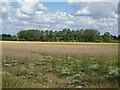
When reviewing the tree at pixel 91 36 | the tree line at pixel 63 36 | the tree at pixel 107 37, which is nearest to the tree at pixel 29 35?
the tree line at pixel 63 36

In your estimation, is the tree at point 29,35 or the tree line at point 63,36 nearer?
the tree line at point 63,36

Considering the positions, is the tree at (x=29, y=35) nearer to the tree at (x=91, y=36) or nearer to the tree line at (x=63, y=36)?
the tree line at (x=63, y=36)

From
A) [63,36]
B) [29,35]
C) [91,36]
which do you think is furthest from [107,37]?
[29,35]

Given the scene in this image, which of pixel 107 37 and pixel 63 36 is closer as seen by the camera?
pixel 107 37

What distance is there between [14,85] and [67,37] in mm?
125702

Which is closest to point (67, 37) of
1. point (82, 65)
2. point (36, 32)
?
point (36, 32)

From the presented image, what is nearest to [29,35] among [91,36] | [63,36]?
[63,36]

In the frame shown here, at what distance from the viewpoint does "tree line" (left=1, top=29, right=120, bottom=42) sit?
414 feet

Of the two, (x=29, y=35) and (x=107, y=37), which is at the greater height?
(x=29, y=35)

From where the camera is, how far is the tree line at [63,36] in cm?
12606

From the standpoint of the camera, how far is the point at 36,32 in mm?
138250

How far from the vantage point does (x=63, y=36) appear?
13662 cm

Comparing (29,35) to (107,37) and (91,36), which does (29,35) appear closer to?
(91,36)

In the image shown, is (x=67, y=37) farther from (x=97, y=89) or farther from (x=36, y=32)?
(x=97, y=89)
